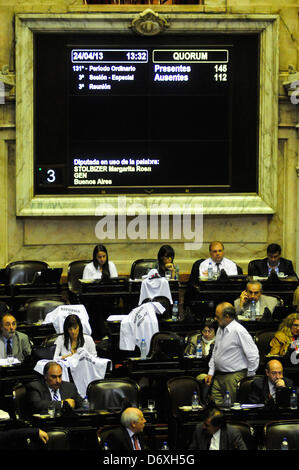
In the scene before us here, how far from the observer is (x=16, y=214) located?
16453mm

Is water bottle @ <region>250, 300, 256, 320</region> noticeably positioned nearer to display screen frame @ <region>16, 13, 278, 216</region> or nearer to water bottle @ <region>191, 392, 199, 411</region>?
water bottle @ <region>191, 392, 199, 411</region>

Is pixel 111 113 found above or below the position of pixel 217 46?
below

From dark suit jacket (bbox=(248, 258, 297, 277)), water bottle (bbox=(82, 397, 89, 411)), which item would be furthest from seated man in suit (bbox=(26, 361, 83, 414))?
dark suit jacket (bbox=(248, 258, 297, 277))

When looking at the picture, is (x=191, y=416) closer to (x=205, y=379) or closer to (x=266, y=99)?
(x=205, y=379)

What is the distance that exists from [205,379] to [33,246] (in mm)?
5436

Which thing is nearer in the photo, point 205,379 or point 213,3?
point 205,379

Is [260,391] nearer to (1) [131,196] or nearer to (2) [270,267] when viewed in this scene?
(2) [270,267]

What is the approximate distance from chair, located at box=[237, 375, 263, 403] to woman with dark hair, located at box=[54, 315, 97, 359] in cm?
187

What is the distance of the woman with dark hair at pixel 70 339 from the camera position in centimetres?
1227

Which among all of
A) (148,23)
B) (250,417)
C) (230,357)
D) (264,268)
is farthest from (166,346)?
(148,23)

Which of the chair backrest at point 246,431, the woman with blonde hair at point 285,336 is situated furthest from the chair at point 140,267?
the chair backrest at point 246,431

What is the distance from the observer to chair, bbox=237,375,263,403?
37.3 feet
